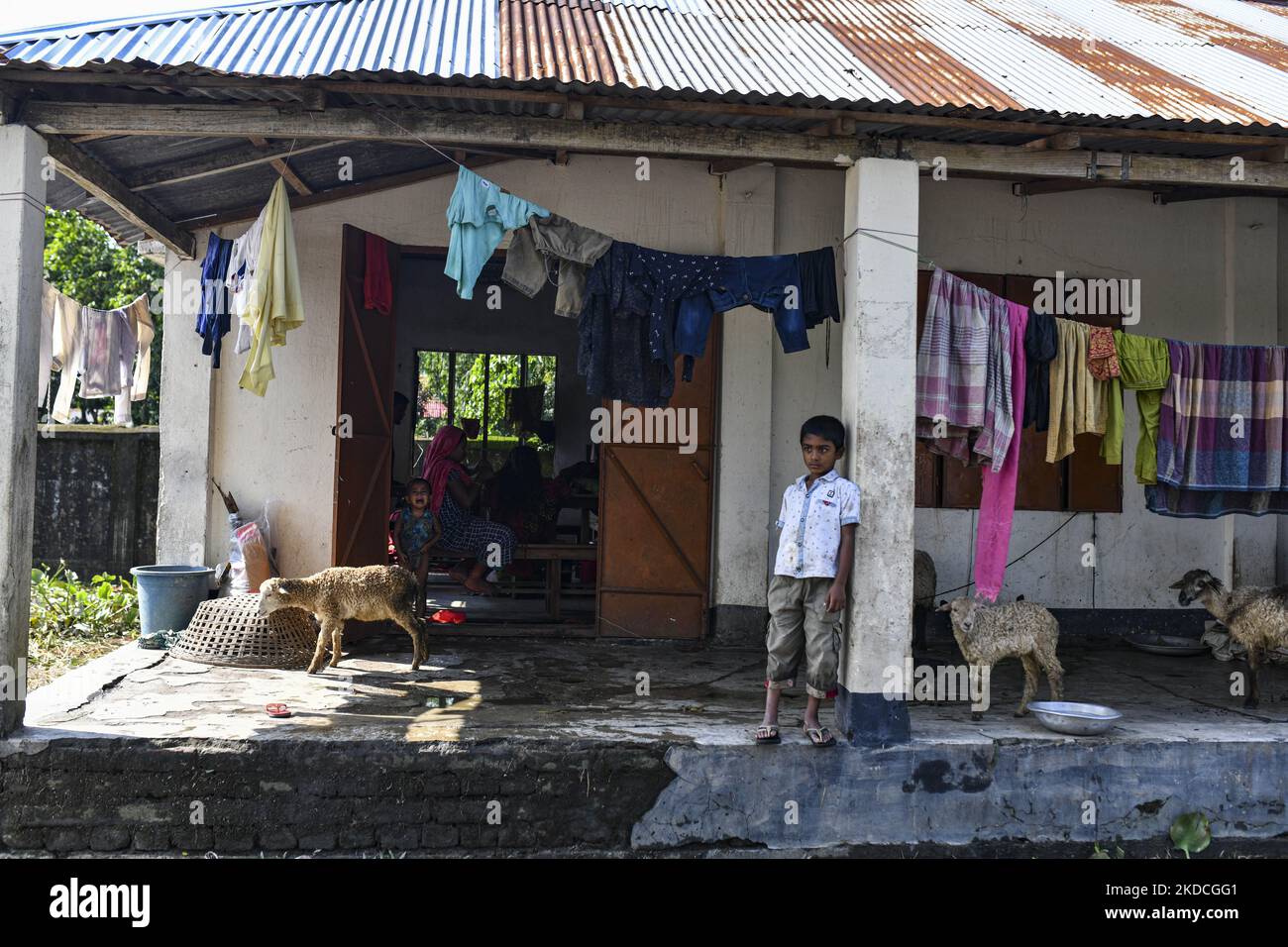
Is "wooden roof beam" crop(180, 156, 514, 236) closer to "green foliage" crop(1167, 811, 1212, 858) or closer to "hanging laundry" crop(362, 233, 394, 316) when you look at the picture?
"hanging laundry" crop(362, 233, 394, 316)

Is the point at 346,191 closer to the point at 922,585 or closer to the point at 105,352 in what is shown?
the point at 105,352

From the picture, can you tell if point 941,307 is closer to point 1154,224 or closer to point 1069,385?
point 1069,385

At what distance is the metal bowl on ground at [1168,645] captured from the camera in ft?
24.5

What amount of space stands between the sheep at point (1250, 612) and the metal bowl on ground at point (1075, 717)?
126cm

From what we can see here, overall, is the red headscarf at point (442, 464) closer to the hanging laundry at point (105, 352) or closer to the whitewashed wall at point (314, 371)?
the whitewashed wall at point (314, 371)

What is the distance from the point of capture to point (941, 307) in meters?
5.46

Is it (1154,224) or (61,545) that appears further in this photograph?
(61,545)

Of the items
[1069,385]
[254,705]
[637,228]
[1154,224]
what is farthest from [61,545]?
[1154,224]

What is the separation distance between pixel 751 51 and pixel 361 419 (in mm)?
3842

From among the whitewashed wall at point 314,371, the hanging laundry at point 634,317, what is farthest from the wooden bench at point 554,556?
the hanging laundry at point 634,317

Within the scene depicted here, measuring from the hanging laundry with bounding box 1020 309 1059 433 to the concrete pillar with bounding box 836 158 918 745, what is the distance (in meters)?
0.94

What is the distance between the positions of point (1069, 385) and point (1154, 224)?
10.8ft

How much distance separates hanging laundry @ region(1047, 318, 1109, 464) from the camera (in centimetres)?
571
